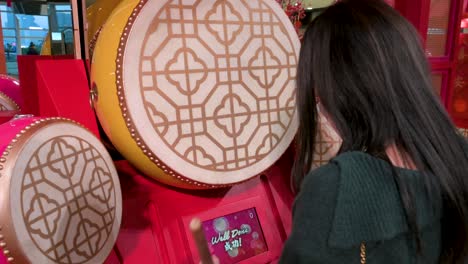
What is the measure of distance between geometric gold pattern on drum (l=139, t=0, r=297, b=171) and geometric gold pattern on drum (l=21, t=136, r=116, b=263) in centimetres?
15

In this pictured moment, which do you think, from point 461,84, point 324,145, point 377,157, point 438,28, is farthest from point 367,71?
point 461,84

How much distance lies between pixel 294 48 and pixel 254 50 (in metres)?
0.14

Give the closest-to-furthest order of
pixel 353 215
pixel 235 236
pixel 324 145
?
pixel 353 215 < pixel 235 236 < pixel 324 145

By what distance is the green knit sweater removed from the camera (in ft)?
2.14

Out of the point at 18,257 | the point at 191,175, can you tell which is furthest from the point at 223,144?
the point at 18,257

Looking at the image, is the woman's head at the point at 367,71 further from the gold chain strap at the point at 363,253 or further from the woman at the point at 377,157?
the gold chain strap at the point at 363,253

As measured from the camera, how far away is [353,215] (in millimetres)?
651

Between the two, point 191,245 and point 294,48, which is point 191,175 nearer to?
point 191,245

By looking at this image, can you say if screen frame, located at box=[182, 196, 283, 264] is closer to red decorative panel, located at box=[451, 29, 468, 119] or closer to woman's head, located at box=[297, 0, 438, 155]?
woman's head, located at box=[297, 0, 438, 155]

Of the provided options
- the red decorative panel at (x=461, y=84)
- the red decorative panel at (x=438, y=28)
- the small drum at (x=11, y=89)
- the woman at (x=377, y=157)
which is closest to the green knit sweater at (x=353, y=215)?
the woman at (x=377, y=157)

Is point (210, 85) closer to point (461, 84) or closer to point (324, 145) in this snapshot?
point (324, 145)

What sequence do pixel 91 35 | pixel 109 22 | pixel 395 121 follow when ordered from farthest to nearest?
pixel 91 35, pixel 109 22, pixel 395 121

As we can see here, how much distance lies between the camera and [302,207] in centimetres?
70

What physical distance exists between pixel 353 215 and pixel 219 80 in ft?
1.44
